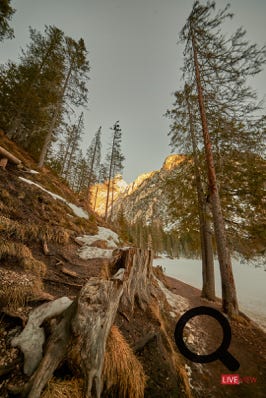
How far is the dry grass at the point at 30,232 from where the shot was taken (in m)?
3.92

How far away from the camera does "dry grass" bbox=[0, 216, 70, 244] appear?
154 inches

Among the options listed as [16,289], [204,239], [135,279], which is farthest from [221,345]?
[204,239]

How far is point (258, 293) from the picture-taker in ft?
35.3

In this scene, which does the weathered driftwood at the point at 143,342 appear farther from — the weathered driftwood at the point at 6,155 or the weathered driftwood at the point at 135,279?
the weathered driftwood at the point at 6,155

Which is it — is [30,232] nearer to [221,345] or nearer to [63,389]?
[63,389]

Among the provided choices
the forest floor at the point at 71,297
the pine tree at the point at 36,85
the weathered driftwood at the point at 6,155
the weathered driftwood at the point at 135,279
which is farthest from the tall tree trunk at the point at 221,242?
the pine tree at the point at 36,85

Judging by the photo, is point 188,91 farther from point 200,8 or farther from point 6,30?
point 6,30

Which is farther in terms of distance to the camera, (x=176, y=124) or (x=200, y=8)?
(x=176, y=124)

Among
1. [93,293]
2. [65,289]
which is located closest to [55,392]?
[93,293]

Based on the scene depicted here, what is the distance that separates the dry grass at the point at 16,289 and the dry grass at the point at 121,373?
1.40 m

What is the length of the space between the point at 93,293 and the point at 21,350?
0.91 meters

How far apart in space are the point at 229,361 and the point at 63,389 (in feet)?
5.41

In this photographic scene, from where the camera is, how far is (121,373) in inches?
75.9

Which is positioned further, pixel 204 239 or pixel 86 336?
pixel 204 239
